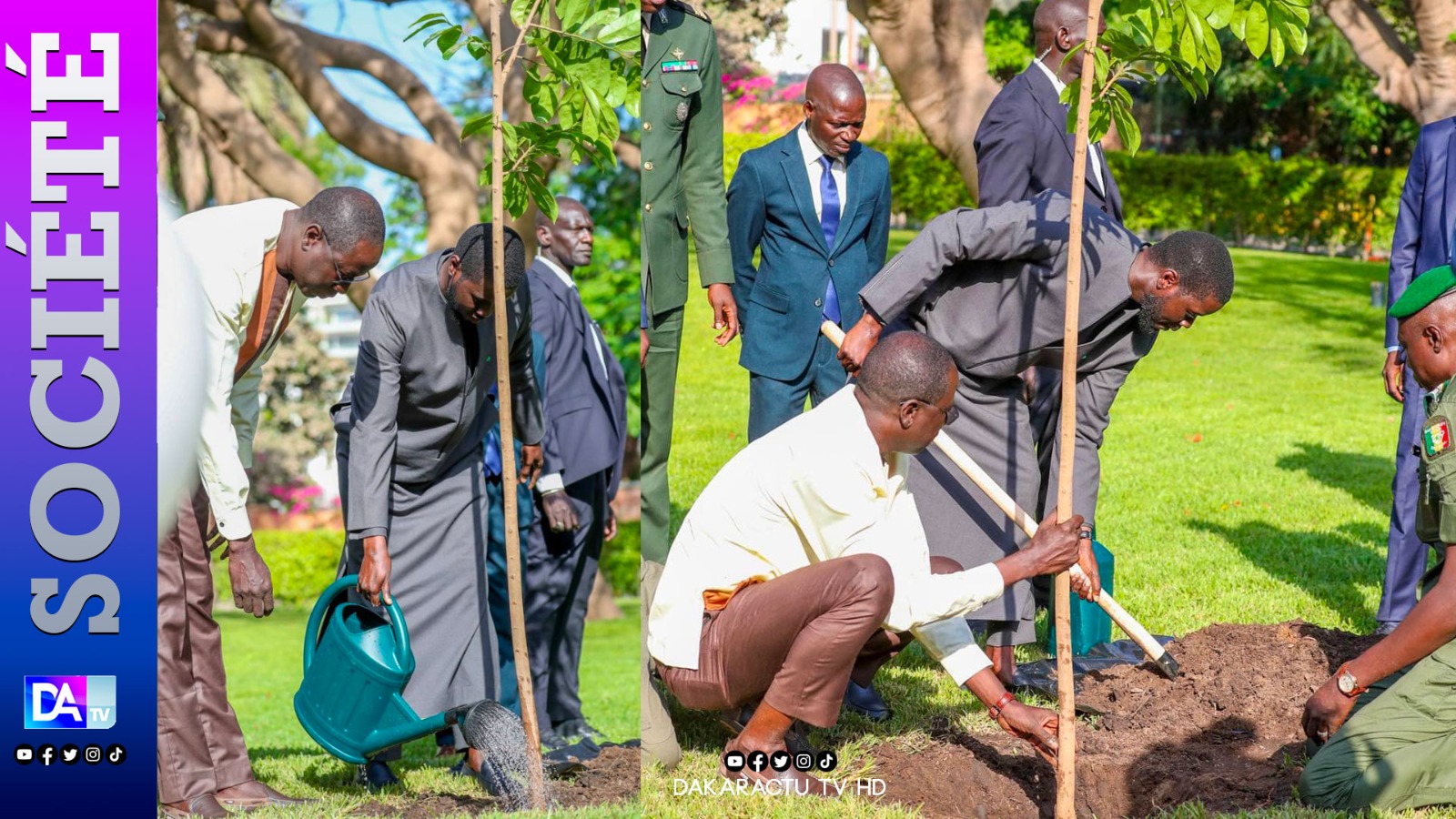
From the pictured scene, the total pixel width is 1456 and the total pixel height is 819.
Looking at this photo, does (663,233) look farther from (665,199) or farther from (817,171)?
(817,171)

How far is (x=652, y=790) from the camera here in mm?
4246

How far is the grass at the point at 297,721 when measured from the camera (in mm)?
4754

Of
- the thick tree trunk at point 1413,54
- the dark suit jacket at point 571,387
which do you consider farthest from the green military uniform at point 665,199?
the thick tree trunk at point 1413,54

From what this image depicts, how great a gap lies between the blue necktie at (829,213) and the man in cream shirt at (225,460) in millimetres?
1626

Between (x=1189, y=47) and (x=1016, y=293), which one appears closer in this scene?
(x=1189, y=47)

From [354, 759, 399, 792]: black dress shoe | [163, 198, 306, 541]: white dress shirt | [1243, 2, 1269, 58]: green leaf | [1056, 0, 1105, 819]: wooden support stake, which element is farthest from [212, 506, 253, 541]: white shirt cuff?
[1243, 2, 1269, 58]: green leaf

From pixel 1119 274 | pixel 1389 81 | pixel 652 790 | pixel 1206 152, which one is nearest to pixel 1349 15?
pixel 1389 81

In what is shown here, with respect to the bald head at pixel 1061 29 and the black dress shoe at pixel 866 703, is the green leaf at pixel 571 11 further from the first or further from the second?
the black dress shoe at pixel 866 703

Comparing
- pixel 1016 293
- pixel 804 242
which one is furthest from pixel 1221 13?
pixel 804 242

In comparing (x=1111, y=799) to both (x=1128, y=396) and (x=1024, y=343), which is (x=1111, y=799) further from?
(x=1128, y=396)

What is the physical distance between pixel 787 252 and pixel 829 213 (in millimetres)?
219

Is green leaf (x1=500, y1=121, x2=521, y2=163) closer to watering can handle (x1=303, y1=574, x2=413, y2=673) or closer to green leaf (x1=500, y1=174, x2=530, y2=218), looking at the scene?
green leaf (x1=500, y1=174, x2=530, y2=218)

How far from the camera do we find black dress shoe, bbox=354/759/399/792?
4.88 m

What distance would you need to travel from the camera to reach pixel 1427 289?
4.05m
